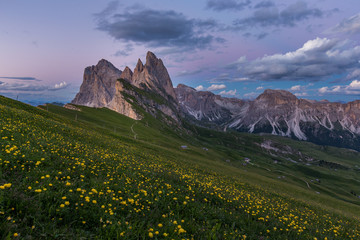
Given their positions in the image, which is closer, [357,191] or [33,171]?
[33,171]

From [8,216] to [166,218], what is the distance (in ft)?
17.8

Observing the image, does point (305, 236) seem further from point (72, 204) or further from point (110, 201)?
point (72, 204)

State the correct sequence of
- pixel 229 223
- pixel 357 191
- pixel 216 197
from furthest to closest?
pixel 357 191 → pixel 216 197 → pixel 229 223

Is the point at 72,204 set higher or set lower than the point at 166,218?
higher

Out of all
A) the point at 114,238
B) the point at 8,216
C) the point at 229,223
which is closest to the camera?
the point at 8,216

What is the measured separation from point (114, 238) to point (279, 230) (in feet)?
31.5

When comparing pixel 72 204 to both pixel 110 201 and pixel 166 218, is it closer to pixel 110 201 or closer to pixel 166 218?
pixel 110 201

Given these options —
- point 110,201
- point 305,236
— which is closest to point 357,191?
point 305,236

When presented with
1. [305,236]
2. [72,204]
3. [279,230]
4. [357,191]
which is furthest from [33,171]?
[357,191]

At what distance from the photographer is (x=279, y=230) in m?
10.7

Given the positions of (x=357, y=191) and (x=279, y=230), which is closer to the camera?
(x=279, y=230)

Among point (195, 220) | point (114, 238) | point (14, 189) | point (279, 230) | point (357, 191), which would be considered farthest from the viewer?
point (357, 191)

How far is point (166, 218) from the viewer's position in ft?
26.8

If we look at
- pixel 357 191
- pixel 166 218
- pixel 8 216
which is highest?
pixel 8 216
